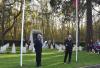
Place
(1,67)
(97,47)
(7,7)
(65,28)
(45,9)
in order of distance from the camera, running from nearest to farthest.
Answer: (1,67) → (97,47) → (7,7) → (45,9) → (65,28)

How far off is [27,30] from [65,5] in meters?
38.8

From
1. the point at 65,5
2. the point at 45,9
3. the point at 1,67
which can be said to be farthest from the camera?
the point at 45,9

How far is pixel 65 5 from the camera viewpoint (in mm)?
48500

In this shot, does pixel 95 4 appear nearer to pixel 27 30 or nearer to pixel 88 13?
pixel 88 13

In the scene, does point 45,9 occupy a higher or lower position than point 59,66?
higher

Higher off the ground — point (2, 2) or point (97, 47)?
point (2, 2)

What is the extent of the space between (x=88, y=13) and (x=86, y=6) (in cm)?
116

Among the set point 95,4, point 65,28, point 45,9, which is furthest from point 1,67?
point 65,28

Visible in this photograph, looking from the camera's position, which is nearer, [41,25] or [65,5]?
[65,5]

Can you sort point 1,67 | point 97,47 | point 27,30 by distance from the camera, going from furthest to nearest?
point 27,30 → point 97,47 → point 1,67

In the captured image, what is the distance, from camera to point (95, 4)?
4812 cm

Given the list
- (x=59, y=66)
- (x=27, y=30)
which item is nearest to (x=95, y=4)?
(x=59, y=66)

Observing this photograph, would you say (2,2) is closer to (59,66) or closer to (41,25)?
(59,66)

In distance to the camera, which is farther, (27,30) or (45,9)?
(27,30)
